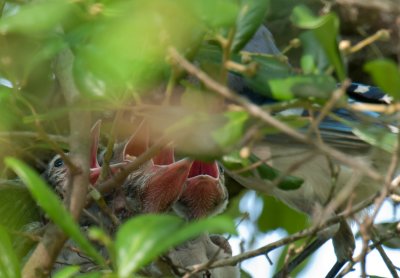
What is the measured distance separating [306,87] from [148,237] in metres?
0.36

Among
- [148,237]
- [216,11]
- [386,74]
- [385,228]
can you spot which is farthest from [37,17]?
[385,228]

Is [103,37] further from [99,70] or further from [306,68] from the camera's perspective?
[306,68]

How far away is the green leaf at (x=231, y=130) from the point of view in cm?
133

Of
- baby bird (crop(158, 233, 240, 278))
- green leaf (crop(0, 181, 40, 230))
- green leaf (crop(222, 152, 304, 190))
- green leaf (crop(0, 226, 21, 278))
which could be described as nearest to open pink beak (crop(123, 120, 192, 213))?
baby bird (crop(158, 233, 240, 278))

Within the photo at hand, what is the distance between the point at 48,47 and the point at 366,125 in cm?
54

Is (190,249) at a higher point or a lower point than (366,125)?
lower

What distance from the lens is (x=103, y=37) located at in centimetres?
132

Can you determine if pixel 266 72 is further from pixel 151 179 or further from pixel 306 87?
pixel 151 179

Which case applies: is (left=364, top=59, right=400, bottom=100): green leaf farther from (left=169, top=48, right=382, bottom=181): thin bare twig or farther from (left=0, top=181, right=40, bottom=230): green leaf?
(left=0, top=181, right=40, bottom=230): green leaf

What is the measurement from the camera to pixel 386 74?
1250mm

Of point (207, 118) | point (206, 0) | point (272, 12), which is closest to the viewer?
point (206, 0)

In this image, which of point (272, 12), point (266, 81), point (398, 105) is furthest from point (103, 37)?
point (272, 12)

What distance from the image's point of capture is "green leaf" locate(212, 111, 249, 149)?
52.3 inches

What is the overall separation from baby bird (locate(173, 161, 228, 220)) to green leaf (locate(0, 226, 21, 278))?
47.1 inches
